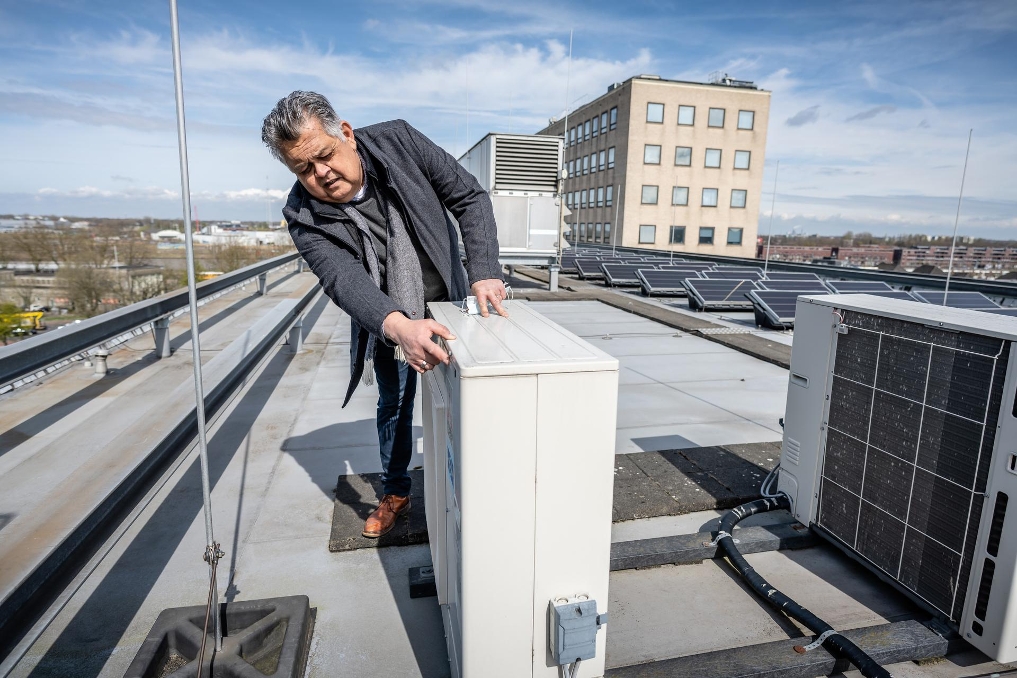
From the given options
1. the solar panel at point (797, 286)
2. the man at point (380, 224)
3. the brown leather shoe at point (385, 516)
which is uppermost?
the man at point (380, 224)

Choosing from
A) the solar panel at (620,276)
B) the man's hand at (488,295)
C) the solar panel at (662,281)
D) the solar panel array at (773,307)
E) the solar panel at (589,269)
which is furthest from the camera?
the solar panel at (589,269)

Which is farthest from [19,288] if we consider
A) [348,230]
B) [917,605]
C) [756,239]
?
[756,239]

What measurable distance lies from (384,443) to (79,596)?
1.30m

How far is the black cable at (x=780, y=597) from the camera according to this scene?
1799mm

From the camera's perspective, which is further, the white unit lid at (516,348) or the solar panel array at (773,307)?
the solar panel array at (773,307)

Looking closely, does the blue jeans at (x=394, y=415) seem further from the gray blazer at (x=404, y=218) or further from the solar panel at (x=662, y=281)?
the solar panel at (x=662, y=281)

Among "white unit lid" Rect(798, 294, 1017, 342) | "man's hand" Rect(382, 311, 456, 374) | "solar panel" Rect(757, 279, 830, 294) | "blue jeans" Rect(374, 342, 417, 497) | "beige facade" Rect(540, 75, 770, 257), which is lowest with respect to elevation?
"blue jeans" Rect(374, 342, 417, 497)

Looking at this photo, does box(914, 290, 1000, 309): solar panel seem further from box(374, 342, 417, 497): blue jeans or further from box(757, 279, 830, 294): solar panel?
box(374, 342, 417, 497): blue jeans

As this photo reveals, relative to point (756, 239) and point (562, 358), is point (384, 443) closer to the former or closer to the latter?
point (562, 358)

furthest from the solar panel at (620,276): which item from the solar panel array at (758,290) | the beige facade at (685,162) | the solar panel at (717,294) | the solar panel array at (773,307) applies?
the beige facade at (685,162)

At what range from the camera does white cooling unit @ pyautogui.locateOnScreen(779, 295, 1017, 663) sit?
1.81 meters

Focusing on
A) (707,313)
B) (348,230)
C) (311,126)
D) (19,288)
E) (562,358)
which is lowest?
(19,288)

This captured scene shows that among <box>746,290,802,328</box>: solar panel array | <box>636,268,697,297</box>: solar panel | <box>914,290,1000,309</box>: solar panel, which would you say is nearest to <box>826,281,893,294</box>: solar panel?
<box>914,290,1000,309</box>: solar panel

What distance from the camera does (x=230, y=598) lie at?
217 cm
